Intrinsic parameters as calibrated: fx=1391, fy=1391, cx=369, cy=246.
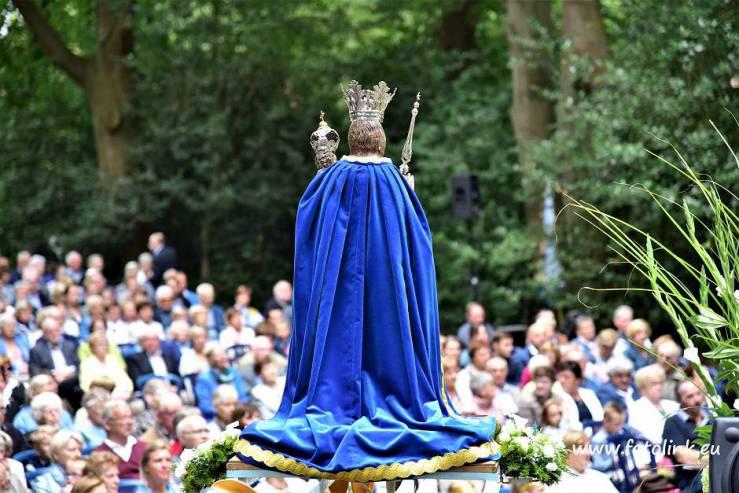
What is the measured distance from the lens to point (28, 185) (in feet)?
70.3

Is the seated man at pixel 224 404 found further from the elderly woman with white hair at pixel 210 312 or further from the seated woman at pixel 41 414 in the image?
the elderly woman with white hair at pixel 210 312

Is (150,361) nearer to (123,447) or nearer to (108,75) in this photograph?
(123,447)

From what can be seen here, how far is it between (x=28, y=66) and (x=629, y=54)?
30.2 ft

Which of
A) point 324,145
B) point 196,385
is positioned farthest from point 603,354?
point 324,145

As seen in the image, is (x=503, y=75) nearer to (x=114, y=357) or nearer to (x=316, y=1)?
(x=316, y=1)

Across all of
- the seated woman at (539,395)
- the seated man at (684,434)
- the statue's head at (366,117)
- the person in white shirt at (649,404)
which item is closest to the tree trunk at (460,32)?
the seated woman at (539,395)

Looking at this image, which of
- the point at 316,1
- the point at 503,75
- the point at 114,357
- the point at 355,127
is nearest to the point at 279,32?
the point at 316,1

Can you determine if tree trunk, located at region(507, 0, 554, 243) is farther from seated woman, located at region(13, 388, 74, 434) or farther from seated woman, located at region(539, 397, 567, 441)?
seated woman, located at region(13, 388, 74, 434)

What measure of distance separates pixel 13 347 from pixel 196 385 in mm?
1602

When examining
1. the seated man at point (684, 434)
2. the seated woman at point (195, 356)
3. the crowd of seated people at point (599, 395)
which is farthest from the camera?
the seated woman at point (195, 356)

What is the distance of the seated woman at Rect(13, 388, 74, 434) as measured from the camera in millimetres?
9047

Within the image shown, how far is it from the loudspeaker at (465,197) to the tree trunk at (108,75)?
6.27m

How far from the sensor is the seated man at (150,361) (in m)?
11.9

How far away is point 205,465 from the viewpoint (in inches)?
230
